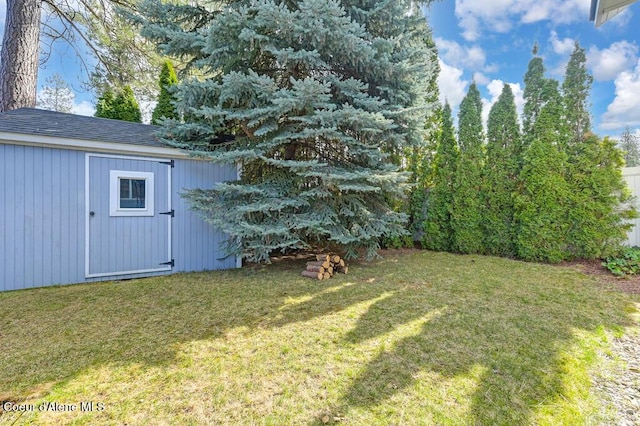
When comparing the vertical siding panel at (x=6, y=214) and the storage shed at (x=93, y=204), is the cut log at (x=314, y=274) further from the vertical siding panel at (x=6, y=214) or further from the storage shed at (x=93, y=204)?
the vertical siding panel at (x=6, y=214)

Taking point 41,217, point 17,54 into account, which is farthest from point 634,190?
point 17,54

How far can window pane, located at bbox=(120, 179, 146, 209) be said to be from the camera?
4568 mm

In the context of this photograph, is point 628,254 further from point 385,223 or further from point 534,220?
point 385,223

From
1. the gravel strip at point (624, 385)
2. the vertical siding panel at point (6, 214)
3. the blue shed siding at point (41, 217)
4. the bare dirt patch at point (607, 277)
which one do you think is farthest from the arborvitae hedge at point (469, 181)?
the vertical siding panel at point (6, 214)

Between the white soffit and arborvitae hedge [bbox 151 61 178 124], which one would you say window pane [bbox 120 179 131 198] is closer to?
arborvitae hedge [bbox 151 61 178 124]

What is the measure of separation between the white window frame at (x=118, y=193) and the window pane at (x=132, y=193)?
0.13 feet

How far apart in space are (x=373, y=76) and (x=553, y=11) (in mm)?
4678

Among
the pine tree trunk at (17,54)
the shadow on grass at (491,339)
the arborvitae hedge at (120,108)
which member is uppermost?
the pine tree trunk at (17,54)

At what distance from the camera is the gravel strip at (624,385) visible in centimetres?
165

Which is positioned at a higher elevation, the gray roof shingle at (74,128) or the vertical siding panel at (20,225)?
the gray roof shingle at (74,128)

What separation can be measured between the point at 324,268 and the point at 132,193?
319 cm

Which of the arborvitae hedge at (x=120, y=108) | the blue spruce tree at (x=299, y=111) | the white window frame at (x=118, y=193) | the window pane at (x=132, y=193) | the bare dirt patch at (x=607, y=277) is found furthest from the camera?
the arborvitae hedge at (x=120, y=108)

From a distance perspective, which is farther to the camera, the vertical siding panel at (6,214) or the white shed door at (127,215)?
the white shed door at (127,215)

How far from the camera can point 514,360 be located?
216 cm
